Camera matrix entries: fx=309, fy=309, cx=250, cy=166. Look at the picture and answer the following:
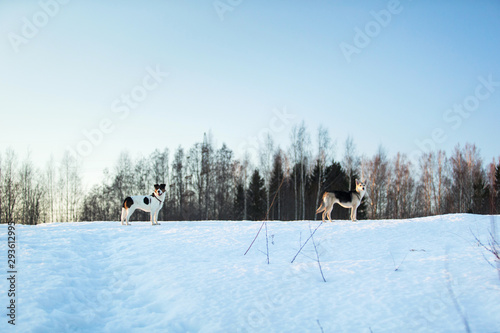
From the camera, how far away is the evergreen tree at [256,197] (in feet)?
124

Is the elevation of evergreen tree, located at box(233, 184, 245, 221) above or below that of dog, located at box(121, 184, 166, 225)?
below

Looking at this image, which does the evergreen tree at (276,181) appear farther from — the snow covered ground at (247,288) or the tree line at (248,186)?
the snow covered ground at (247,288)

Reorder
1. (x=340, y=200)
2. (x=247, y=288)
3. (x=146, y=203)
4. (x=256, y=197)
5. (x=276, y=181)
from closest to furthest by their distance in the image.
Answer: (x=247, y=288) < (x=146, y=203) < (x=340, y=200) < (x=276, y=181) < (x=256, y=197)

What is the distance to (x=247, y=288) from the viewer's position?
5000 millimetres

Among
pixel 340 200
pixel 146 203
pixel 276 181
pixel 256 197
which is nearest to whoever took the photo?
pixel 146 203

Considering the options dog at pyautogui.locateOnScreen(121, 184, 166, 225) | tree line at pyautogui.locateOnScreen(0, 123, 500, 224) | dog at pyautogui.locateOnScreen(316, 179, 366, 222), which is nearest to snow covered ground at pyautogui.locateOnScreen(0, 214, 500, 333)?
dog at pyautogui.locateOnScreen(121, 184, 166, 225)

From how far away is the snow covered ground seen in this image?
400 cm

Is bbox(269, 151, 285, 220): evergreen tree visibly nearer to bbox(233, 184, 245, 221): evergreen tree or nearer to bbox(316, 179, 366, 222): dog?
bbox(233, 184, 245, 221): evergreen tree

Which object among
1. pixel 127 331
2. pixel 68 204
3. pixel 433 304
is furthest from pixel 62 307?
pixel 68 204

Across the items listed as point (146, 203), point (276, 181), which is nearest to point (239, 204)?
point (276, 181)

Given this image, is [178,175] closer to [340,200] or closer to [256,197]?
[256,197]

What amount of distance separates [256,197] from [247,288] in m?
32.7

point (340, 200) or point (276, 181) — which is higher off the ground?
point (276, 181)

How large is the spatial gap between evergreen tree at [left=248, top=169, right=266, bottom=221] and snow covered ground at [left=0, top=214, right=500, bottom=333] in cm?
2941
